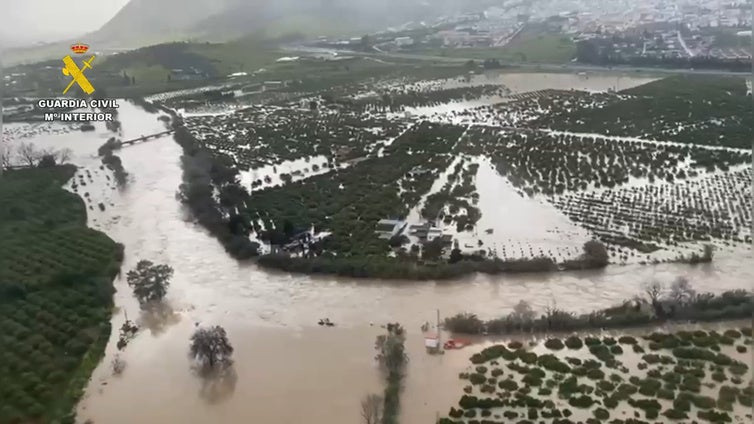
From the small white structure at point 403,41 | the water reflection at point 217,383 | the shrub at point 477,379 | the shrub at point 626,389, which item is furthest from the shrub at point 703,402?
the small white structure at point 403,41

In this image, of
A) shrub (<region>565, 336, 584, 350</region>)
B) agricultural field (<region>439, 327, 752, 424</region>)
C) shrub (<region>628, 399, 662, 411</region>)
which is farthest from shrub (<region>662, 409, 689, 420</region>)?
shrub (<region>565, 336, 584, 350</region>)

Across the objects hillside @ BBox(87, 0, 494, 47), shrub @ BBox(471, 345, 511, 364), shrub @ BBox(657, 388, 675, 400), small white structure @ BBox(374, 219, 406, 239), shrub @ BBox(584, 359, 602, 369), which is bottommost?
shrub @ BBox(657, 388, 675, 400)

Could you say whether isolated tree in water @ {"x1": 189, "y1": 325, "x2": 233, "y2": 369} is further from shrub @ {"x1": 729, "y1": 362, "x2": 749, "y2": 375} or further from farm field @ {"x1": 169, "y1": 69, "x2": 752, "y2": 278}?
shrub @ {"x1": 729, "y1": 362, "x2": 749, "y2": 375}

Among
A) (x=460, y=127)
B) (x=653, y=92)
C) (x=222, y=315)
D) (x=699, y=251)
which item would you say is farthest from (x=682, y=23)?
(x=222, y=315)

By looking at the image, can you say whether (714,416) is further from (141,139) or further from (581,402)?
(141,139)

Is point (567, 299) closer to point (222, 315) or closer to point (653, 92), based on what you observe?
point (222, 315)

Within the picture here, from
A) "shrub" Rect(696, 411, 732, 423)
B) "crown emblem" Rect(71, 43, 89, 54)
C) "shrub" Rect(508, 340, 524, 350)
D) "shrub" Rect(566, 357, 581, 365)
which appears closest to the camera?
"shrub" Rect(696, 411, 732, 423)
